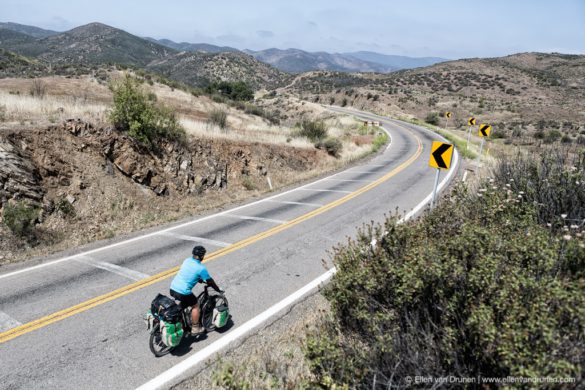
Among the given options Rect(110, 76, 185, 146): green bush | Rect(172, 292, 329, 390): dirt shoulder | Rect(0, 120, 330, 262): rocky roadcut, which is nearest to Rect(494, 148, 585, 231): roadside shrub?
Rect(172, 292, 329, 390): dirt shoulder

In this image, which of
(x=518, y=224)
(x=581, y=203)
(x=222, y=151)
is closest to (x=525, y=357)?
(x=518, y=224)

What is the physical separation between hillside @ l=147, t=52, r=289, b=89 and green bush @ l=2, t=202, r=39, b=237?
85832 millimetres

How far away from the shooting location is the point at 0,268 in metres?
8.89

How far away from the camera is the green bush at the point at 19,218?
10406 mm

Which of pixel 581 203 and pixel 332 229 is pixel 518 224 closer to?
pixel 581 203

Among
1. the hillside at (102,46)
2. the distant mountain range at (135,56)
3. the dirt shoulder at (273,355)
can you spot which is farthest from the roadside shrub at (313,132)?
the hillside at (102,46)

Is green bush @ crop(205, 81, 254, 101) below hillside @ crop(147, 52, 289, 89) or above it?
below

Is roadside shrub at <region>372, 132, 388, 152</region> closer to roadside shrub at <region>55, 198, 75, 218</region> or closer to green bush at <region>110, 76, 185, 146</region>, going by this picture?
green bush at <region>110, 76, 185, 146</region>

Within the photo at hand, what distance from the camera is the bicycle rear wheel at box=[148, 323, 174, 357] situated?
228 inches

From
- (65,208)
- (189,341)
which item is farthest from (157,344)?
(65,208)

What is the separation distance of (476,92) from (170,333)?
94.7 meters

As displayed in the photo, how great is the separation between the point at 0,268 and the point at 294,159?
699 inches

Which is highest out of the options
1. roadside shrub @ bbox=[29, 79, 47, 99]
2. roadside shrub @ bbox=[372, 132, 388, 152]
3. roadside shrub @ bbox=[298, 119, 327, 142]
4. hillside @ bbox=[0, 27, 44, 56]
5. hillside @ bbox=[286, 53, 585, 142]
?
hillside @ bbox=[0, 27, 44, 56]

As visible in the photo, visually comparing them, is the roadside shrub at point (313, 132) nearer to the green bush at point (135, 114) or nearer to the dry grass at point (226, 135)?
the dry grass at point (226, 135)
